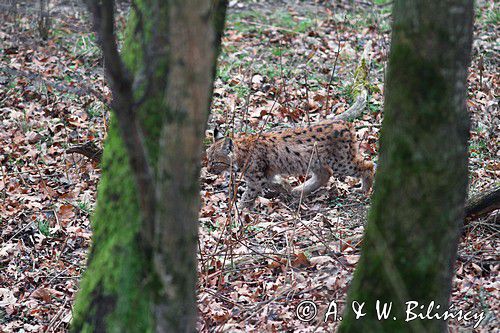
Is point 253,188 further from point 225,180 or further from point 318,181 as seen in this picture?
point 318,181

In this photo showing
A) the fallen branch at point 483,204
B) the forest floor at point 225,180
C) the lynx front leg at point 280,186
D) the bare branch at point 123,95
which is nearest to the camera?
the bare branch at point 123,95

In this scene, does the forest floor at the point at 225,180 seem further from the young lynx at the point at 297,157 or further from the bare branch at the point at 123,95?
the bare branch at the point at 123,95

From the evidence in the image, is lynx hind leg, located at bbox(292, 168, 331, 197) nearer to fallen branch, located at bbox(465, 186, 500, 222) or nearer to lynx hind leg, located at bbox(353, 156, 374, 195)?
lynx hind leg, located at bbox(353, 156, 374, 195)

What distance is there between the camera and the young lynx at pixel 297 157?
8938 millimetres

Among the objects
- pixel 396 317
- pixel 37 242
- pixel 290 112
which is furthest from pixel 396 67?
pixel 290 112

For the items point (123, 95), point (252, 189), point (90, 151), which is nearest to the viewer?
point (123, 95)

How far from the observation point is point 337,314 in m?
5.14

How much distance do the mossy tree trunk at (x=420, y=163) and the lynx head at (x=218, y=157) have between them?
5.47 m

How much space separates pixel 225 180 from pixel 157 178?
6.13 metres

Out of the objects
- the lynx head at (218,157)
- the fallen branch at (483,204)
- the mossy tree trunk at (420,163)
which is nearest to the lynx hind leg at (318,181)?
the lynx head at (218,157)

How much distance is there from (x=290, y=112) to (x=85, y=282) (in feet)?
22.2

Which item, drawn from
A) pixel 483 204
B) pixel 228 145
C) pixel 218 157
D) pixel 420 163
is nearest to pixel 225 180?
pixel 218 157

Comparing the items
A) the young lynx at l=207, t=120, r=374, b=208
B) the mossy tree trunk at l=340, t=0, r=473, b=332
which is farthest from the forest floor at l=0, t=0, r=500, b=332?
the mossy tree trunk at l=340, t=0, r=473, b=332

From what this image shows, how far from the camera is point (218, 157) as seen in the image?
8.99 m
